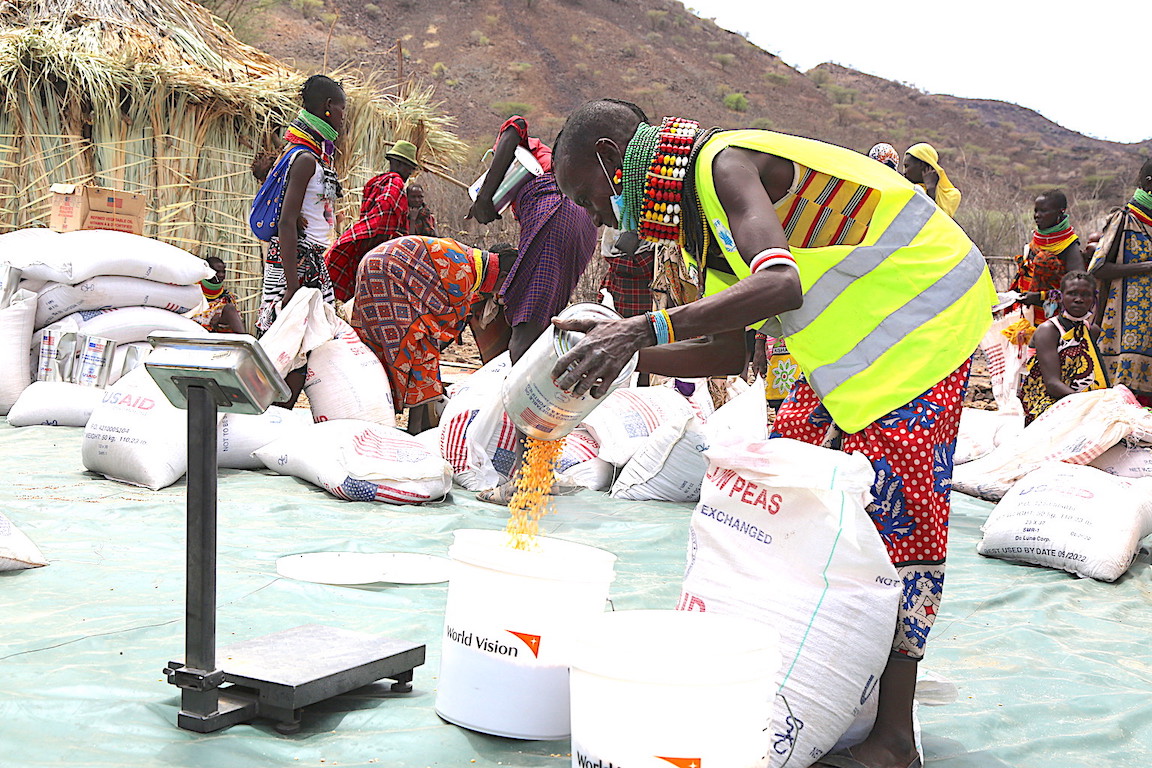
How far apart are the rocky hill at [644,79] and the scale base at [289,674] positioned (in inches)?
1137

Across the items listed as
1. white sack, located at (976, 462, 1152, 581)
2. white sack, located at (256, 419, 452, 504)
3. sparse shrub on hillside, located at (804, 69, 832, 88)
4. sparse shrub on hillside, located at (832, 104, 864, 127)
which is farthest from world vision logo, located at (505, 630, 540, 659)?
sparse shrub on hillside, located at (804, 69, 832, 88)

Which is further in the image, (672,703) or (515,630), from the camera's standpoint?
(515,630)

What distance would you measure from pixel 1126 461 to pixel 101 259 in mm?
5343

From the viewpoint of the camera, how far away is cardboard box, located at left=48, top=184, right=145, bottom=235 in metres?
6.30

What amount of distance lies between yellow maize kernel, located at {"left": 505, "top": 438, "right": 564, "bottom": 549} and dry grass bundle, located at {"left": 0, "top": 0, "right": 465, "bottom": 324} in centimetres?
612

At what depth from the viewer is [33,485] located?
386cm

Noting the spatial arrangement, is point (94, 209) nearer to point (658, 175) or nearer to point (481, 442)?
point (481, 442)

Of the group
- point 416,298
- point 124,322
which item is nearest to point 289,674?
point 416,298

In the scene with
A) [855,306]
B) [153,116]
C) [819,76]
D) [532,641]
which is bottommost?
[532,641]

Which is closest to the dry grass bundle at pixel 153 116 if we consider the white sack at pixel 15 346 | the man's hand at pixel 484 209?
the white sack at pixel 15 346

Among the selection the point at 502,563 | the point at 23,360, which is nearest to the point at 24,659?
the point at 502,563

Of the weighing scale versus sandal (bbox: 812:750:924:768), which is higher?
the weighing scale

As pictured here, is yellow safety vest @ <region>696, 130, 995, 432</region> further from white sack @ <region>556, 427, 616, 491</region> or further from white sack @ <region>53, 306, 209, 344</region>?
white sack @ <region>53, 306, 209, 344</region>

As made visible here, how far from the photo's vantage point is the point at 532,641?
1714mm
